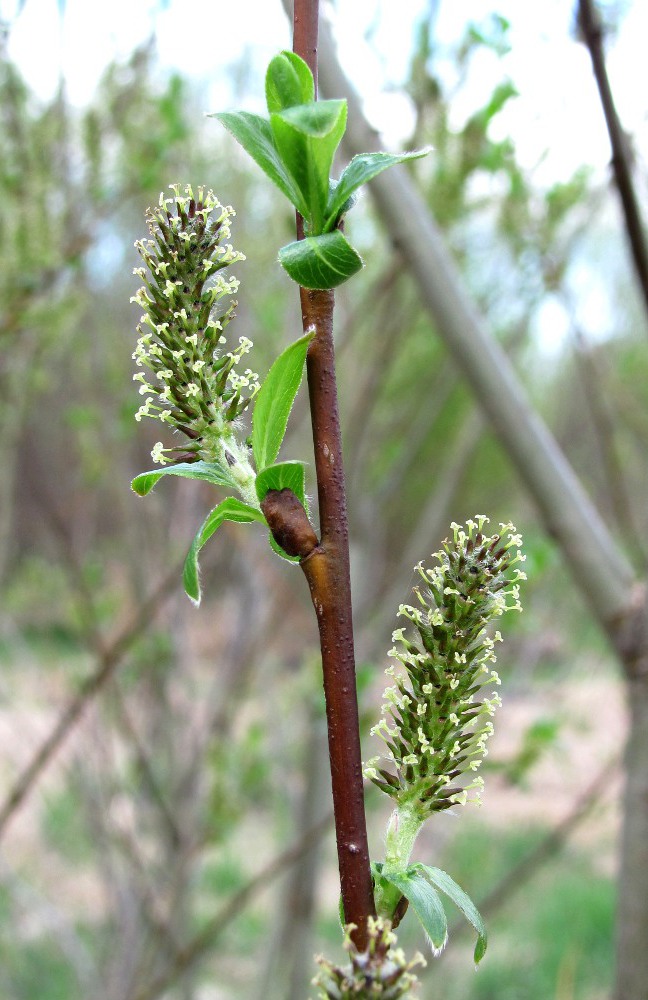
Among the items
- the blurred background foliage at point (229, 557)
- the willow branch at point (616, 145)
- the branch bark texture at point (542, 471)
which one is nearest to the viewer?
the willow branch at point (616, 145)

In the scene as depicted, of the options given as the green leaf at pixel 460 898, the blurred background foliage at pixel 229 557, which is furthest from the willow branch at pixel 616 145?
the green leaf at pixel 460 898

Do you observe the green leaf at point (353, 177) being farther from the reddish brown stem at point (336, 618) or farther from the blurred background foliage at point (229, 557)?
the blurred background foliage at point (229, 557)

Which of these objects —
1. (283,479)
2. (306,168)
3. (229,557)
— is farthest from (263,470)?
(229,557)

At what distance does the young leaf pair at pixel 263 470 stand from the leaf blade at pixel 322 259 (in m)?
0.03

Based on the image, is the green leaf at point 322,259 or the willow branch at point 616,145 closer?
the green leaf at point 322,259

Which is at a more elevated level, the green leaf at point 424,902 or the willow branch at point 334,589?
the willow branch at point 334,589

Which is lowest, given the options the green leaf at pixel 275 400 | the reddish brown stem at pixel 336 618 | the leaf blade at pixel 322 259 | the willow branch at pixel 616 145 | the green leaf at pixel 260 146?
the reddish brown stem at pixel 336 618

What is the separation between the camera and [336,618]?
396mm

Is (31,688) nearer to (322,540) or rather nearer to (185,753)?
(185,753)

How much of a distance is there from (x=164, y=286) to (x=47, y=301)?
1.21 meters

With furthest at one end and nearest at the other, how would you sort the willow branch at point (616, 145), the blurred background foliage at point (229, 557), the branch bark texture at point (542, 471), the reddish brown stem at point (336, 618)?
the blurred background foliage at point (229, 557) < the branch bark texture at point (542, 471) < the willow branch at point (616, 145) < the reddish brown stem at point (336, 618)

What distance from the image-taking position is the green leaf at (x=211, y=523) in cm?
43

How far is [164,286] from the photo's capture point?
17.5 inches

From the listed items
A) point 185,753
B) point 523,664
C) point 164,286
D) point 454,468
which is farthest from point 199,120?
point 164,286
